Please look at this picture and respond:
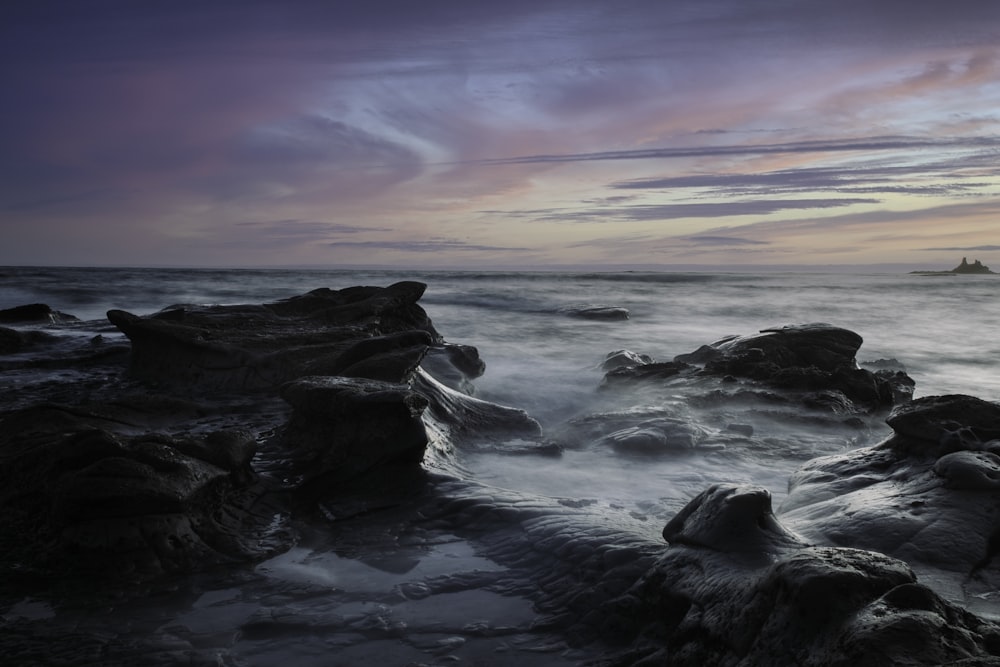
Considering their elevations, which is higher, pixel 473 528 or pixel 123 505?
pixel 123 505

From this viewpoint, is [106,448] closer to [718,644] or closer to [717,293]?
[718,644]

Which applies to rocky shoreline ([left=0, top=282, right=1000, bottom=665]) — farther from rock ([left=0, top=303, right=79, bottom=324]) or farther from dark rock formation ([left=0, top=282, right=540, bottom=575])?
rock ([left=0, top=303, right=79, bottom=324])

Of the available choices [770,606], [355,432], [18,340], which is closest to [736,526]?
[770,606]

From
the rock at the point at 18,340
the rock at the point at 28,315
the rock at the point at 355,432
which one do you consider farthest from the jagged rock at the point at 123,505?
the rock at the point at 28,315

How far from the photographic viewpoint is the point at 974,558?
3029 millimetres

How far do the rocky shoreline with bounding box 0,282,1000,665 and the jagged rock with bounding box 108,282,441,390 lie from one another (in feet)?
0.23

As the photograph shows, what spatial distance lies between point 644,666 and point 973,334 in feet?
59.2

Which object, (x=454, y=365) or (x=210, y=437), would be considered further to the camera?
(x=454, y=365)

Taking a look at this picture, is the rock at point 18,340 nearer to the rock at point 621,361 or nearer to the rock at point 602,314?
the rock at point 621,361

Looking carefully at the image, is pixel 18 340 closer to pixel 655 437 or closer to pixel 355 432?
pixel 355 432

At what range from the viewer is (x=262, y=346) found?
7.07 metres

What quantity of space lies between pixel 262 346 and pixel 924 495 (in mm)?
5767

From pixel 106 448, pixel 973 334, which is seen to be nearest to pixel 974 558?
pixel 106 448

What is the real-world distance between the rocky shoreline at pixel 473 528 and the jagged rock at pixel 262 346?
7 centimetres
